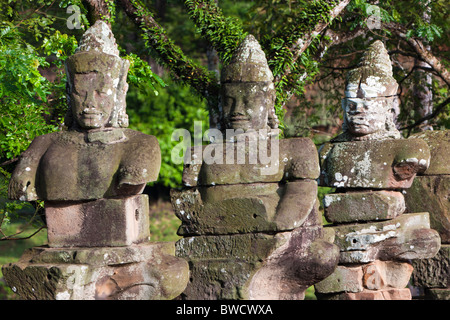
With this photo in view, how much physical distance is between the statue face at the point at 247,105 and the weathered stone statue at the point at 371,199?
3.32 ft

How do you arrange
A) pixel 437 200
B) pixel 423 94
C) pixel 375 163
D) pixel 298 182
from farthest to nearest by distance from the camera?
pixel 423 94, pixel 437 200, pixel 375 163, pixel 298 182

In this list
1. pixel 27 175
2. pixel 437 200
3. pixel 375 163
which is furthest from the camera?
pixel 437 200

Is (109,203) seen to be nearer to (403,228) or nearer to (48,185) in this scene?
(48,185)

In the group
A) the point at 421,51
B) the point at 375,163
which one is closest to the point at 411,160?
the point at 375,163

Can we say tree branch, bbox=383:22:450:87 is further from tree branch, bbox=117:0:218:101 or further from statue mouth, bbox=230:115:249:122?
statue mouth, bbox=230:115:249:122

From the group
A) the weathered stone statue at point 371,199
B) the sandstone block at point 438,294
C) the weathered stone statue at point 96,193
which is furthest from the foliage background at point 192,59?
the sandstone block at point 438,294

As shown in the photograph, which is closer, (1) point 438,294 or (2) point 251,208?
(2) point 251,208

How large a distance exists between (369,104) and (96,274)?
9.35ft

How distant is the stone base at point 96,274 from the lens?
4.59 metres

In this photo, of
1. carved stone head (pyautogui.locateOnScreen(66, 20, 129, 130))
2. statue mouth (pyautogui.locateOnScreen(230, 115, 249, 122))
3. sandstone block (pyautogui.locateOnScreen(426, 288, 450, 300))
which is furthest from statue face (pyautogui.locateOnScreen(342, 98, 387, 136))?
carved stone head (pyautogui.locateOnScreen(66, 20, 129, 130))

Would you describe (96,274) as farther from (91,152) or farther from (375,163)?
(375,163)

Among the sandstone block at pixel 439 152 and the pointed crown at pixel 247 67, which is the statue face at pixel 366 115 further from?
the pointed crown at pixel 247 67

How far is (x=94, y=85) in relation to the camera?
4.85 m

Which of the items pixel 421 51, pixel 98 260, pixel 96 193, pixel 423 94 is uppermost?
pixel 421 51
